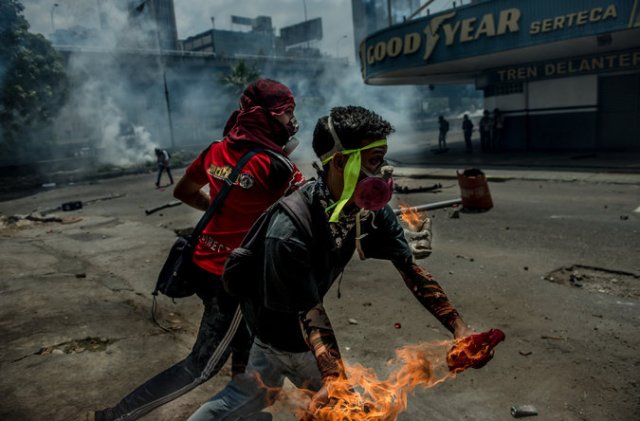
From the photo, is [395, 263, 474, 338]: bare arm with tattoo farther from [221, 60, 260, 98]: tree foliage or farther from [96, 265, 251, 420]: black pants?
[221, 60, 260, 98]: tree foliage

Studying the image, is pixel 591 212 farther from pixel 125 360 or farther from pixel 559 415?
pixel 125 360

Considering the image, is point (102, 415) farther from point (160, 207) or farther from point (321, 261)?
point (160, 207)

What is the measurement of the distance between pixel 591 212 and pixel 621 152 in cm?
1030

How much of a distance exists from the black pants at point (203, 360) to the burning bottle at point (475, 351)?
116 cm

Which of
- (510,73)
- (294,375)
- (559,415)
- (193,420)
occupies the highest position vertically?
(510,73)

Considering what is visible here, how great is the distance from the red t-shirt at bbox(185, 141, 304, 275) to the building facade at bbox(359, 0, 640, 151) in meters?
14.0

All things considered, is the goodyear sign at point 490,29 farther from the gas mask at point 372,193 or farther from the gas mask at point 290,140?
the gas mask at point 372,193

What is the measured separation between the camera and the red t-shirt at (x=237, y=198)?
2.55 metres

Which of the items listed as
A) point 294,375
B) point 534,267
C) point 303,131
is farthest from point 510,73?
point 303,131

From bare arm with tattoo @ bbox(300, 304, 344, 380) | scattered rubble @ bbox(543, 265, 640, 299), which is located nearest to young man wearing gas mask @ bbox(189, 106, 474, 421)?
bare arm with tattoo @ bbox(300, 304, 344, 380)

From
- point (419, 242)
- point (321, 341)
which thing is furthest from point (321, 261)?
point (419, 242)

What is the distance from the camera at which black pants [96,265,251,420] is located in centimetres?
257

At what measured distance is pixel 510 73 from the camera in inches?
775

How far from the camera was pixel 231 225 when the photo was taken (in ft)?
8.61
